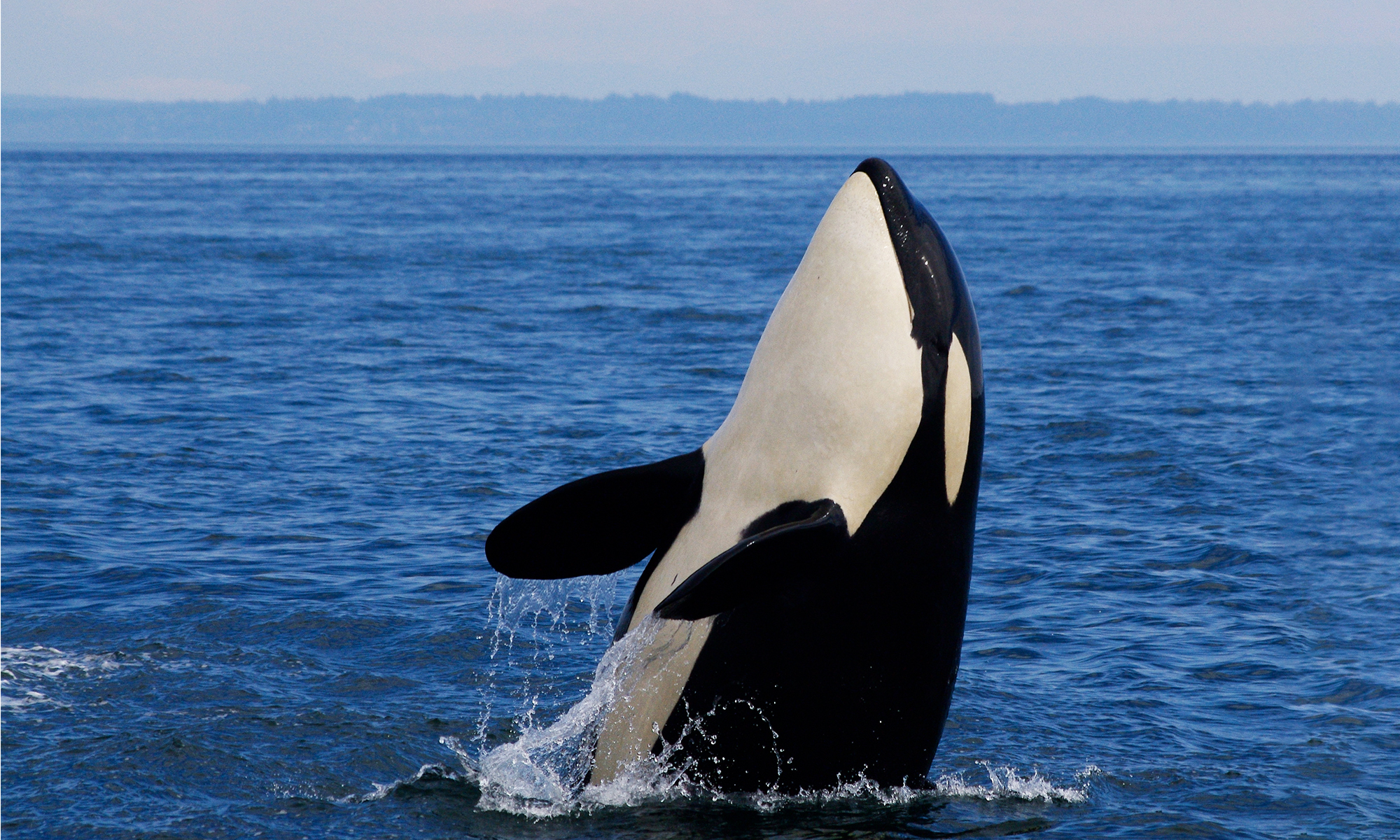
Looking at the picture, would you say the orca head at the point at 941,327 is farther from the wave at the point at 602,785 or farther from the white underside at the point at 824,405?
the wave at the point at 602,785

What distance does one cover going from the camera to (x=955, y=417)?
7859 mm

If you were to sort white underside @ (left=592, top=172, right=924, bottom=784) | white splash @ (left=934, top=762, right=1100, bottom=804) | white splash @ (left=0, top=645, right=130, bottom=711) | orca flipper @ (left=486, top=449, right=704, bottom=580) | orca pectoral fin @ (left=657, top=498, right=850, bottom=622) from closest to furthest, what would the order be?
orca pectoral fin @ (left=657, top=498, right=850, bottom=622) → white underside @ (left=592, top=172, right=924, bottom=784) → orca flipper @ (left=486, top=449, right=704, bottom=580) → white splash @ (left=934, top=762, right=1100, bottom=804) → white splash @ (left=0, top=645, right=130, bottom=711)

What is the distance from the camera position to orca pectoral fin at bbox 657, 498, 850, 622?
277 inches

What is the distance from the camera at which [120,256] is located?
46.4m

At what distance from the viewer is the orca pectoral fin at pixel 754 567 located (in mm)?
7043

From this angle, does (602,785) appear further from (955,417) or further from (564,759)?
(955,417)

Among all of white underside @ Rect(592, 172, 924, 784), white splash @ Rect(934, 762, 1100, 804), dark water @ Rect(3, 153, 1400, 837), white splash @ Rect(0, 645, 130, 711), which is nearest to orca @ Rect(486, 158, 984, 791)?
white underside @ Rect(592, 172, 924, 784)

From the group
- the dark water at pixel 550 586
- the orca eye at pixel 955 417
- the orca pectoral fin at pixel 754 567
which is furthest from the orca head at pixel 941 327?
the dark water at pixel 550 586

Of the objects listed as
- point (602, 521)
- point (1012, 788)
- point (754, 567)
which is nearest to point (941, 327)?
point (754, 567)

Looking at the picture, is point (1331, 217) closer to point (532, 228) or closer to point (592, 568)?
point (532, 228)

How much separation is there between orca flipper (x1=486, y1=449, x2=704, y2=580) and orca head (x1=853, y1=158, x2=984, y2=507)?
4.59ft

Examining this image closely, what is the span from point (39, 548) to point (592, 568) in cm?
828

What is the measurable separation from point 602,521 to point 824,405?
1.46m

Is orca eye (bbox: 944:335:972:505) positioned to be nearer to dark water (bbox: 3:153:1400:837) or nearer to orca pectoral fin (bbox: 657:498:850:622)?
orca pectoral fin (bbox: 657:498:850:622)
